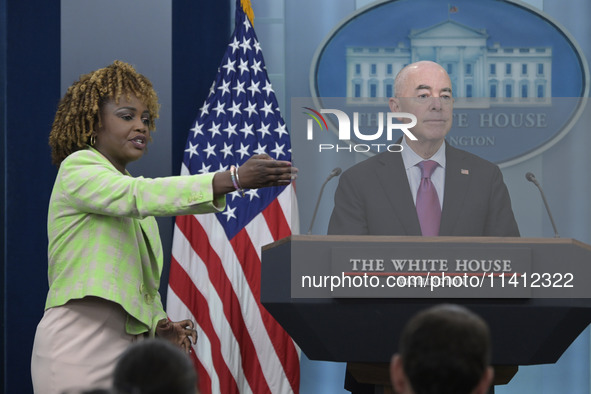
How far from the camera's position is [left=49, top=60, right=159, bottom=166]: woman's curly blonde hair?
2957mm

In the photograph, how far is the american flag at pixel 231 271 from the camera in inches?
192

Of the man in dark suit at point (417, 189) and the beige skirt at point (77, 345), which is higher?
the man in dark suit at point (417, 189)

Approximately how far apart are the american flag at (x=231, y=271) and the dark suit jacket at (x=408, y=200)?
223 centimetres

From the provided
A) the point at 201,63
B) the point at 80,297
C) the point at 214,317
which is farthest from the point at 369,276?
the point at 201,63

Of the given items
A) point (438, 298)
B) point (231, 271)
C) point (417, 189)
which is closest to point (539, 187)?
point (417, 189)

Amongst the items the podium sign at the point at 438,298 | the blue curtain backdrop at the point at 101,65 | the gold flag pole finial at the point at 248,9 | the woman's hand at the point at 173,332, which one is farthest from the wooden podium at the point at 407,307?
the gold flag pole finial at the point at 248,9

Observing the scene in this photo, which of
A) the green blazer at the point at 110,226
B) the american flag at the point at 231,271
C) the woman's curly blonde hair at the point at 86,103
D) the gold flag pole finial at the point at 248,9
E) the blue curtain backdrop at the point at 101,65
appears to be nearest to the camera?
the green blazer at the point at 110,226

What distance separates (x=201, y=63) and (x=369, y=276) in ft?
9.90

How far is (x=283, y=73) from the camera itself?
18.4 feet

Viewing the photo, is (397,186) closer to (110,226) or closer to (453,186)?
(453,186)

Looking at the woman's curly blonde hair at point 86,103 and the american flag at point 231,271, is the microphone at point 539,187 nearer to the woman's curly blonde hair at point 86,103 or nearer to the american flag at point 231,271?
the woman's curly blonde hair at point 86,103

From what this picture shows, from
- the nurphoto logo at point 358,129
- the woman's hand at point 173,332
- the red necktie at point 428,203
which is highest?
the nurphoto logo at point 358,129

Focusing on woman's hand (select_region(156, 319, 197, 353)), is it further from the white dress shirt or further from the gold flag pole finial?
the gold flag pole finial

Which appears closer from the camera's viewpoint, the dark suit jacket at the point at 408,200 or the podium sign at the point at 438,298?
the podium sign at the point at 438,298
